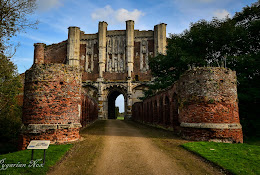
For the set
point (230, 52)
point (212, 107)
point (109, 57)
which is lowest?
point (212, 107)

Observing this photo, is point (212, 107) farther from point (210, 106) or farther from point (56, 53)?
point (56, 53)

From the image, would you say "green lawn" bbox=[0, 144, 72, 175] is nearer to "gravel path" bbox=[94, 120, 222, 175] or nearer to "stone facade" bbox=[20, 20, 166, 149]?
"gravel path" bbox=[94, 120, 222, 175]

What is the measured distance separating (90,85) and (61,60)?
8137mm

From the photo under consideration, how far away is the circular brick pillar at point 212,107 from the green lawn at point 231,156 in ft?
3.97

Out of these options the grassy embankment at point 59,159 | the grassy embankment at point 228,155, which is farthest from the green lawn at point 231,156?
the grassy embankment at point 59,159

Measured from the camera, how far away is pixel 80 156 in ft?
23.8

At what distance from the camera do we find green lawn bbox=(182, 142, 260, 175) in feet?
19.3

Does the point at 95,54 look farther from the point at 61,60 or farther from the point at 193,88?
the point at 193,88

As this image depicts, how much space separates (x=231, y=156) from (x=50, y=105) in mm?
8168

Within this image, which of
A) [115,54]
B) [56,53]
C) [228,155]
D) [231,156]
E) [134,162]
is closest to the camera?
[134,162]

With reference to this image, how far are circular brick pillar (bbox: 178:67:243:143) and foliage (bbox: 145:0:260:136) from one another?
15.7ft

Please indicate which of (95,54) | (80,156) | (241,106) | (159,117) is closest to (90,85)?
(95,54)

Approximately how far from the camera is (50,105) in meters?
9.67

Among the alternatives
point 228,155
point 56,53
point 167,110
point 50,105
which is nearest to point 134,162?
point 228,155
